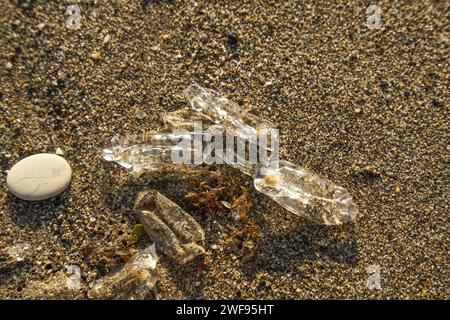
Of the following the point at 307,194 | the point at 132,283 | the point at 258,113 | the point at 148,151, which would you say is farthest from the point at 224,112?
the point at 132,283

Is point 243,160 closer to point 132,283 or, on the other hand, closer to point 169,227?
point 169,227

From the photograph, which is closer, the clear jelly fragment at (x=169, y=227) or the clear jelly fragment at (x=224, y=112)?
the clear jelly fragment at (x=169, y=227)

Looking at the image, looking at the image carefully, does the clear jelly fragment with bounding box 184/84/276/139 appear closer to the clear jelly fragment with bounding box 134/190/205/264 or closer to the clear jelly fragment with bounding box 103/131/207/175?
the clear jelly fragment with bounding box 103/131/207/175

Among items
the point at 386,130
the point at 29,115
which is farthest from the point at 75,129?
the point at 386,130

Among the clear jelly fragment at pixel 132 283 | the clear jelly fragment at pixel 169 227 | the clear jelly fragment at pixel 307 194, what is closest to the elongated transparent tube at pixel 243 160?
the clear jelly fragment at pixel 307 194

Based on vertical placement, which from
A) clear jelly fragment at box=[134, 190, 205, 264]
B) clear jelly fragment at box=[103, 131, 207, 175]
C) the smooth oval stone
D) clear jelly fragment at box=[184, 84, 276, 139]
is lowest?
clear jelly fragment at box=[134, 190, 205, 264]

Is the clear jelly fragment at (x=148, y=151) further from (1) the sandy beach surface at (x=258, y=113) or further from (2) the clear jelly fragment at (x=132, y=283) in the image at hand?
(2) the clear jelly fragment at (x=132, y=283)

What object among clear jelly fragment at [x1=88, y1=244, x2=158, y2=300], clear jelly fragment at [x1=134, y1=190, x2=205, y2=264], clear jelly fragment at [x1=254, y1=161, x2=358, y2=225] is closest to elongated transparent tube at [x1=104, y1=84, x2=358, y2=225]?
clear jelly fragment at [x1=254, y1=161, x2=358, y2=225]
